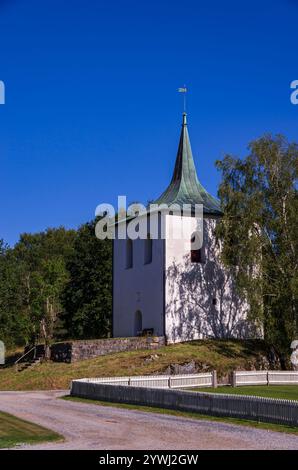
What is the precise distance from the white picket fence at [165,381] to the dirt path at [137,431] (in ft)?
13.6

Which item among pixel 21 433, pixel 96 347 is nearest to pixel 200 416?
pixel 21 433

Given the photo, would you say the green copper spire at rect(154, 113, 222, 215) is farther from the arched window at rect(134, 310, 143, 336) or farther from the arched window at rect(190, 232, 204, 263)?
the arched window at rect(134, 310, 143, 336)

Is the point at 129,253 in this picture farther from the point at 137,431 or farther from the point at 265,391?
the point at 137,431

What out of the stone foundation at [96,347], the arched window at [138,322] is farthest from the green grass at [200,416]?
the arched window at [138,322]

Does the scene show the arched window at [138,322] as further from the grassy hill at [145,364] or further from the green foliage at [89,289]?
the green foliage at [89,289]

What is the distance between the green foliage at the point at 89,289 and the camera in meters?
54.8

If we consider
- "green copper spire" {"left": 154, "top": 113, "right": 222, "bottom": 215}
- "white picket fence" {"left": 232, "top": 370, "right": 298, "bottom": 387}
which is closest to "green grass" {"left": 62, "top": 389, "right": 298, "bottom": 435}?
"white picket fence" {"left": 232, "top": 370, "right": 298, "bottom": 387}

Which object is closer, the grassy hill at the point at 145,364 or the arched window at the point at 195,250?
the grassy hill at the point at 145,364

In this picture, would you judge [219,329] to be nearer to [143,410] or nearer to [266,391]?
[266,391]

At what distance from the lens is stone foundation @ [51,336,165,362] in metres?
34.6

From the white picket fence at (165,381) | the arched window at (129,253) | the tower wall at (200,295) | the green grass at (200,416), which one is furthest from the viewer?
the arched window at (129,253)

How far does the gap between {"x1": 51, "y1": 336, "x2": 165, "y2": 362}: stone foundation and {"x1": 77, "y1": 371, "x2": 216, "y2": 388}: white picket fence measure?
7.77 metres

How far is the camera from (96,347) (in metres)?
35.2

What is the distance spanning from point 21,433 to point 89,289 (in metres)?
39.5
